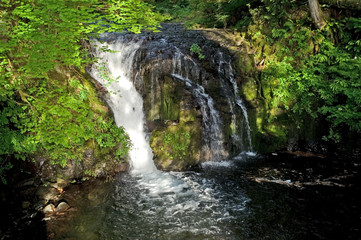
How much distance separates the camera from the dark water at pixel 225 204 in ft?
18.2

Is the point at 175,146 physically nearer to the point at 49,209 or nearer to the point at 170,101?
the point at 170,101

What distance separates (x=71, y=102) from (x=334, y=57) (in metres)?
11.0

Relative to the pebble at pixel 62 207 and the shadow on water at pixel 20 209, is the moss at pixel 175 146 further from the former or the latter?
the shadow on water at pixel 20 209

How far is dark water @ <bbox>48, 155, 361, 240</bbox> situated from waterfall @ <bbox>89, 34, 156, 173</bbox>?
1036mm

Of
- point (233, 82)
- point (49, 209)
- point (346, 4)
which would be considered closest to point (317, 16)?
point (346, 4)

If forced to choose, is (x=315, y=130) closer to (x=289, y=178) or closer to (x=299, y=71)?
(x=299, y=71)

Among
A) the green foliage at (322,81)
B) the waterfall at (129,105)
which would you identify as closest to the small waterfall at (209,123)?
the waterfall at (129,105)

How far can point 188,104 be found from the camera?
9.05 m

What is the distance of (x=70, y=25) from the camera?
4.73 m

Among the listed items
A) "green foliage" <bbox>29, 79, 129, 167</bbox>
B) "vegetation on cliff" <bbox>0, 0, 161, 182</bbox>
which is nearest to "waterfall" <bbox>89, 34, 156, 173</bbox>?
"green foliage" <bbox>29, 79, 129, 167</bbox>

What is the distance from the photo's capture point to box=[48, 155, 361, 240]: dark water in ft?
18.2

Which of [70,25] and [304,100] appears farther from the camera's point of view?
[304,100]

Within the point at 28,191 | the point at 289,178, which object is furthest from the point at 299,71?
the point at 28,191

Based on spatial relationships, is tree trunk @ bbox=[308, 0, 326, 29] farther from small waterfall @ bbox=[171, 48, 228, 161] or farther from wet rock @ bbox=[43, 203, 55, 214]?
wet rock @ bbox=[43, 203, 55, 214]
